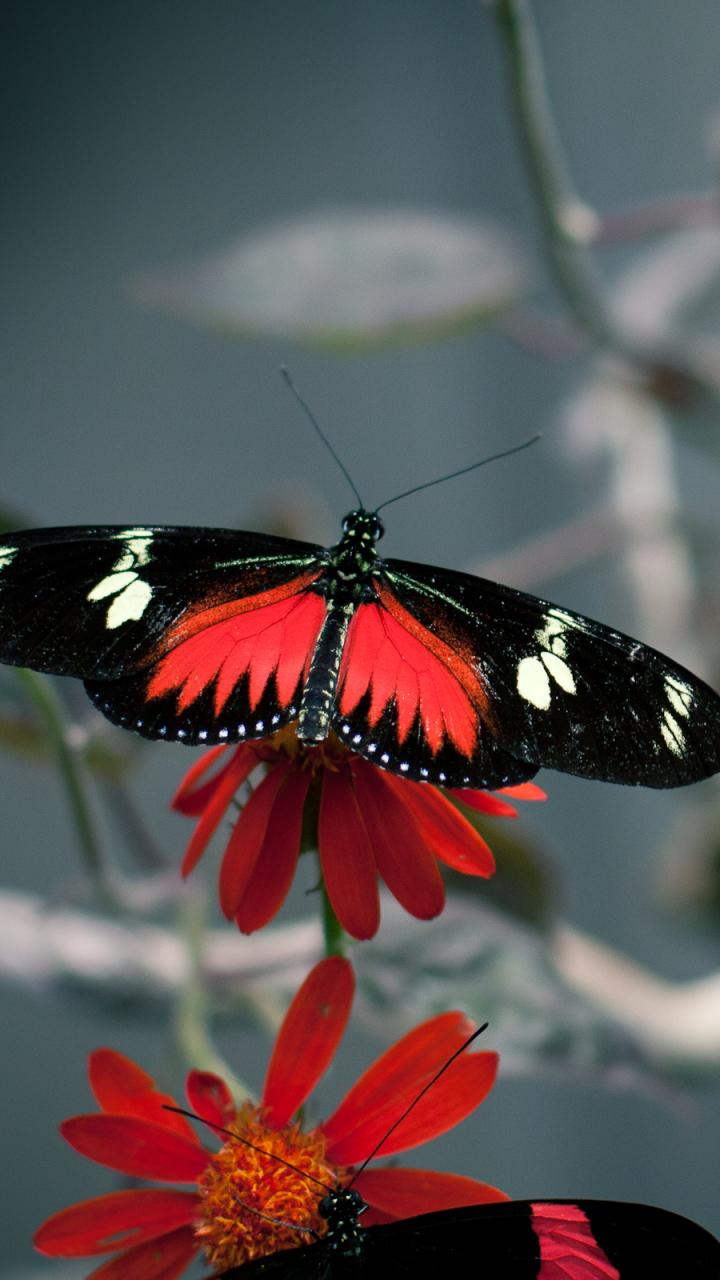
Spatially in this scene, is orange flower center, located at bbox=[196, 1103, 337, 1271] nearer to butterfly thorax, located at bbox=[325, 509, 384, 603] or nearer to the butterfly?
the butterfly

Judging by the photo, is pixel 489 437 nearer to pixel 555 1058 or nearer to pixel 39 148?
pixel 39 148

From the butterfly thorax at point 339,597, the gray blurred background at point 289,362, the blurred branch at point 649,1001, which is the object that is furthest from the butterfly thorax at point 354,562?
the gray blurred background at point 289,362

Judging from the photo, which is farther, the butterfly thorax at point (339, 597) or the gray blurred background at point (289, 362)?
the gray blurred background at point (289, 362)

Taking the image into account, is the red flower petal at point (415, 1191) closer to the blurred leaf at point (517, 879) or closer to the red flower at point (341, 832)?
the red flower at point (341, 832)

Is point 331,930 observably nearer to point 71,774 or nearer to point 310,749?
point 310,749

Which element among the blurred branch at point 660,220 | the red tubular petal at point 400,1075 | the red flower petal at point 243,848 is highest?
the blurred branch at point 660,220

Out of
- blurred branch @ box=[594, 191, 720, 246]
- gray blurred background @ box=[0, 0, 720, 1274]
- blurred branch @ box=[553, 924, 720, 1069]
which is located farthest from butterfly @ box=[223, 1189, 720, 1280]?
gray blurred background @ box=[0, 0, 720, 1274]

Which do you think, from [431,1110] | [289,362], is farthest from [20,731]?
[289,362]

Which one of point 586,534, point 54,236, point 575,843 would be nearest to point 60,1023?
point 575,843
